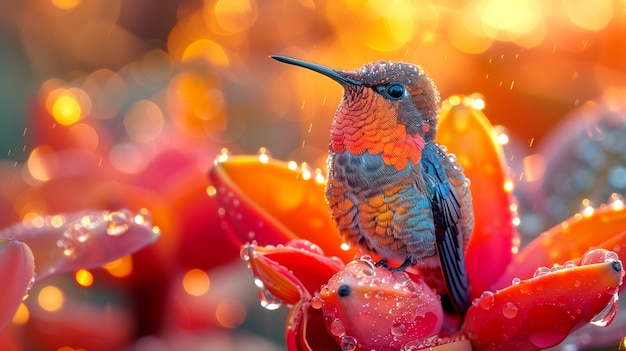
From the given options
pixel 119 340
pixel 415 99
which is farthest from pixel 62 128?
pixel 415 99

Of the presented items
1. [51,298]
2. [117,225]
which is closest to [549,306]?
[117,225]

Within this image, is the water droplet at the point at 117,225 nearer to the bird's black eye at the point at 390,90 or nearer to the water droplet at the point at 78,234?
the water droplet at the point at 78,234

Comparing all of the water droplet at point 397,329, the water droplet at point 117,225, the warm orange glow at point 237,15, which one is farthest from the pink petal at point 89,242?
the warm orange glow at point 237,15

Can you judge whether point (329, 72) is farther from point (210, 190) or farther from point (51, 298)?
point (51, 298)

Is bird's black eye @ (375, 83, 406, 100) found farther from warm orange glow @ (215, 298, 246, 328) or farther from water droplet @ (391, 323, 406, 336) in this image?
warm orange glow @ (215, 298, 246, 328)

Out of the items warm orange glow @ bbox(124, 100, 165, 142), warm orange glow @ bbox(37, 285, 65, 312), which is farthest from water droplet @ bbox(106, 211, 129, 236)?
warm orange glow @ bbox(124, 100, 165, 142)

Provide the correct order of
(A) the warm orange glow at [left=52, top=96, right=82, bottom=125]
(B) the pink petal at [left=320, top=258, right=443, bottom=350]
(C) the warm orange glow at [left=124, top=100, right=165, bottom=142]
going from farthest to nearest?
(C) the warm orange glow at [left=124, top=100, right=165, bottom=142], (A) the warm orange glow at [left=52, top=96, right=82, bottom=125], (B) the pink petal at [left=320, top=258, right=443, bottom=350]
